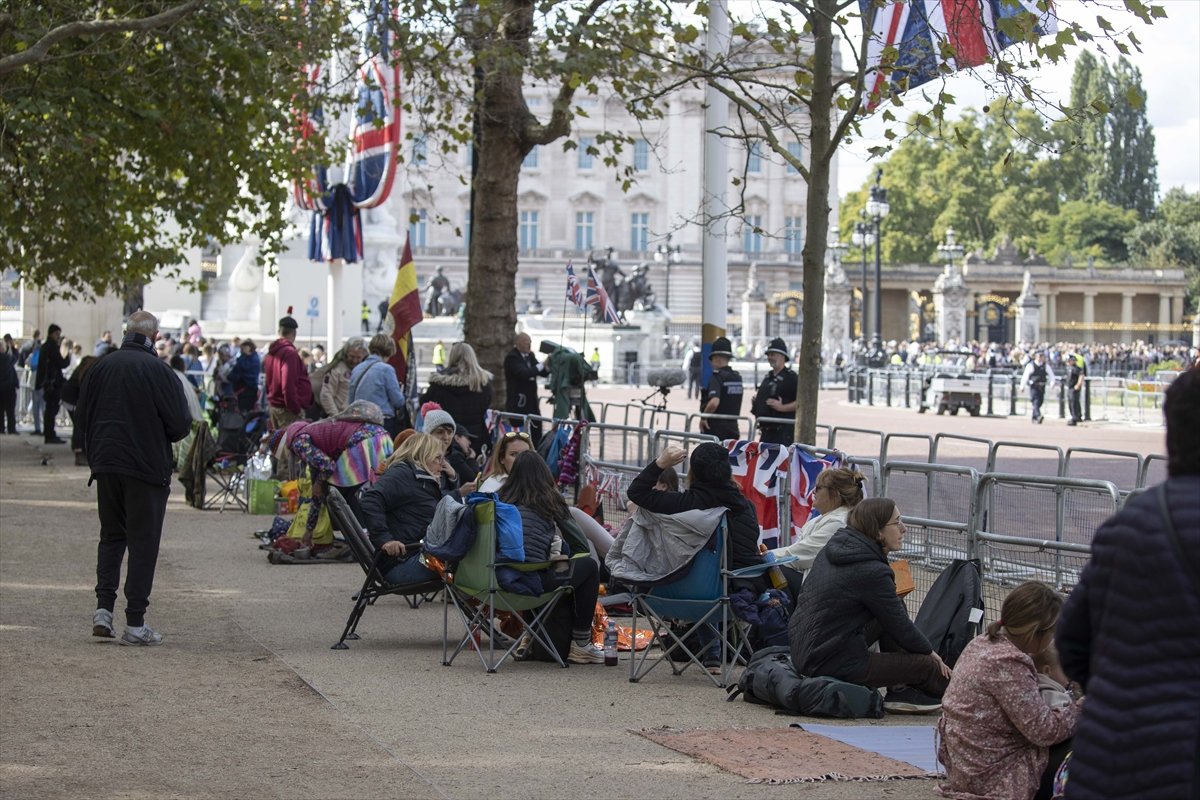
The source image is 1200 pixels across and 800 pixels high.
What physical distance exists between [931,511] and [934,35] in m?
3.50

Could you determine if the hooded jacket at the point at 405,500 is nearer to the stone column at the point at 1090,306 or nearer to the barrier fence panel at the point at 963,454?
the barrier fence panel at the point at 963,454

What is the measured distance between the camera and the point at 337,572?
13273 millimetres

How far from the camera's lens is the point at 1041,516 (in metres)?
10.4

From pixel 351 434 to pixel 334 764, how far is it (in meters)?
5.77

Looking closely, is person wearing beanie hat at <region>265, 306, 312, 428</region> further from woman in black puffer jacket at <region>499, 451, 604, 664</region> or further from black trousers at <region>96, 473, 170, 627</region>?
woman in black puffer jacket at <region>499, 451, 604, 664</region>

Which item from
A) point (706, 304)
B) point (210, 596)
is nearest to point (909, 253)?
point (706, 304)

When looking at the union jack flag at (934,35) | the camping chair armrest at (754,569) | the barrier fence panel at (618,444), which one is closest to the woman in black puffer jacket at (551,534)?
the camping chair armrest at (754,569)

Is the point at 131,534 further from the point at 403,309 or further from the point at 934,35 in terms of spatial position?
the point at 403,309

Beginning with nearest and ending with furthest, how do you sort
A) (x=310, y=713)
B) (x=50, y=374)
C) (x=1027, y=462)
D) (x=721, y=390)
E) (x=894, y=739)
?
(x=894, y=739), (x=310, y=713), (x=721, y=390), (x=1027, y=462), (x=50, y=374)

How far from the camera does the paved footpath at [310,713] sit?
21.3 feet

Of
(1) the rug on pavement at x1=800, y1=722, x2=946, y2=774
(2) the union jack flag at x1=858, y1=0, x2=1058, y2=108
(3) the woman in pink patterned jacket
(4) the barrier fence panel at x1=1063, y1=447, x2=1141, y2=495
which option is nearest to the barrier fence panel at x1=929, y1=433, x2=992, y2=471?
(4) the barrier fence panel at x1=1063, y1=447, x2=1141, y2=495

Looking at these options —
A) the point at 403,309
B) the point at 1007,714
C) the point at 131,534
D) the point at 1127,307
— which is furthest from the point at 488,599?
the point at 1127,307

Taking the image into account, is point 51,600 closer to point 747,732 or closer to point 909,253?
point 747,732

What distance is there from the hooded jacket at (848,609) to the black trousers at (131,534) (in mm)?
3935
